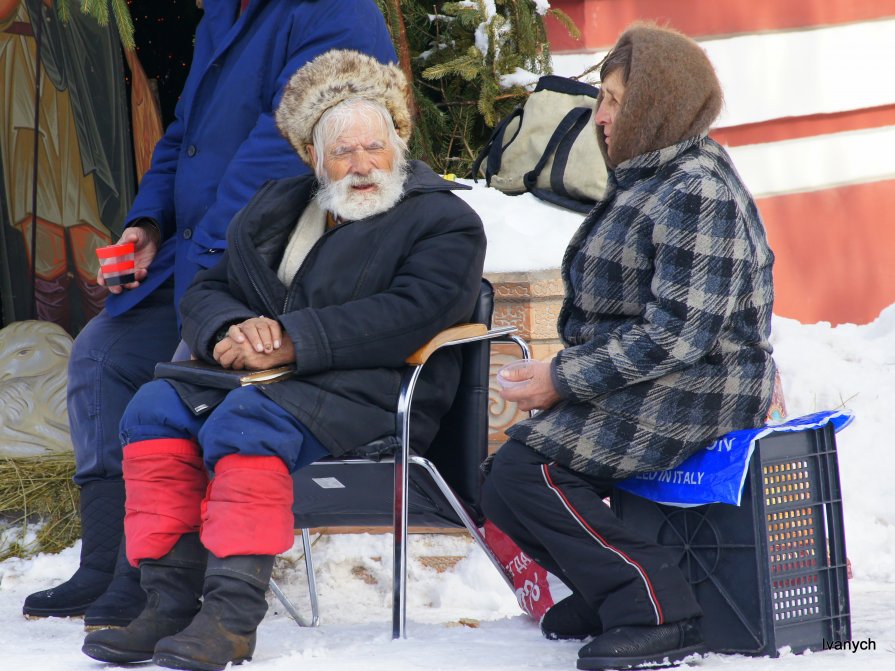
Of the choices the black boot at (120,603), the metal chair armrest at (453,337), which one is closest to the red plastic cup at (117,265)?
the black boot at (120,603)

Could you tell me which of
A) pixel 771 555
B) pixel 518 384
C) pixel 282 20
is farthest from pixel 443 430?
pixel 282 20

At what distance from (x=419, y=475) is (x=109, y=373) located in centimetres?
113

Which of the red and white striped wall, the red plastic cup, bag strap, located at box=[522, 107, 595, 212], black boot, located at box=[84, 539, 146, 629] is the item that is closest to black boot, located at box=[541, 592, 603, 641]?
black boot, located at box=[84, 539, 146, 629]

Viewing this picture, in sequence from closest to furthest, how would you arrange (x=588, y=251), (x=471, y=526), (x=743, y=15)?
(x=588, y=251) < (x=471, y=526) < (x=743, y=15)

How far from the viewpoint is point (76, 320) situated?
5.84 metres

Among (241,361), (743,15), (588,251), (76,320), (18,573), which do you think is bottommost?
(18,573)

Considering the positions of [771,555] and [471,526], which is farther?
[471,526]

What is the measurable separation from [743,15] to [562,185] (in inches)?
74.6

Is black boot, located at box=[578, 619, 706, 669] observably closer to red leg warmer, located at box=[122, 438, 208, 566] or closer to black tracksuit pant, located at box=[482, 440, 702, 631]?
black tracksuit pant, located at box=[482, 440, 702, 631]

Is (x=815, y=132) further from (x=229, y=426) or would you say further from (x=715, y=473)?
(x=229, y=426)

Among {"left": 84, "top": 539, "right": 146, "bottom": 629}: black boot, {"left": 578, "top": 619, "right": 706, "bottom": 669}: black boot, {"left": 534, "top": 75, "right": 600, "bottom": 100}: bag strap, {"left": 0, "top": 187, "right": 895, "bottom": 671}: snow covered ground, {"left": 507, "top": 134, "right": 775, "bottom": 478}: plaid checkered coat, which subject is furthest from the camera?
{"left": 534, "top": 75, "right": 600, "bottom": 100}: bag strap

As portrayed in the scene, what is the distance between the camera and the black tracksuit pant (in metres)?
2.51

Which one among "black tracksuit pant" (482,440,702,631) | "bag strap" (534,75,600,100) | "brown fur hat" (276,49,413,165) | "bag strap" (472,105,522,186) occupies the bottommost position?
"black tracksuit pant" (482,440,702,631)

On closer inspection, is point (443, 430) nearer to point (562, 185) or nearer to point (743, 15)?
Result: point (562, 185)
